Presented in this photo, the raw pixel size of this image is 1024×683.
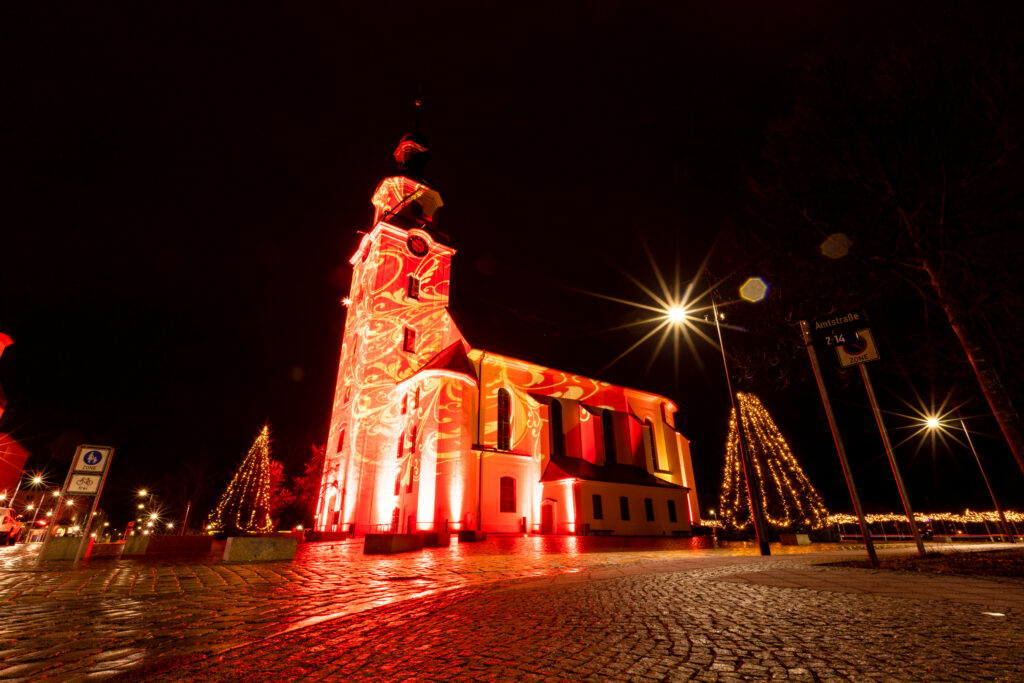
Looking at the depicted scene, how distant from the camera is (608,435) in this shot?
102 ft

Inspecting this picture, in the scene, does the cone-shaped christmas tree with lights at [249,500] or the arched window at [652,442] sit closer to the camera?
the cone-shaped christmas tree with lights at [249,500]

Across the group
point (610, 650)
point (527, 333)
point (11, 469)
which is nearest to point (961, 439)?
point (527, 333)

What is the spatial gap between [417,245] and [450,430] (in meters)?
14.1

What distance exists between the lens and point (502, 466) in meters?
24.8

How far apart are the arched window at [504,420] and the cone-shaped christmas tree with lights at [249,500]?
12839mm

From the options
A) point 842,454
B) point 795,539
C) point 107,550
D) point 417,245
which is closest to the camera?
point 842,454

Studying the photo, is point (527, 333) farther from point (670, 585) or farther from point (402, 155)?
point (670, 585)

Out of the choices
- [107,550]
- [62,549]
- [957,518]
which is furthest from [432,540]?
[957,518]

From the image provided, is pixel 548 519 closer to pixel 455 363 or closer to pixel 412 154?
pixel 455 363

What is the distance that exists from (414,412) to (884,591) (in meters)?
22.3

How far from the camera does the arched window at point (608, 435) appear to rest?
30422mm

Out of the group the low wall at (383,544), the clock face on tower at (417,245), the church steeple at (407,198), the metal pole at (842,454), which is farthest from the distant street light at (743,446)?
the church steeple at (407,198)

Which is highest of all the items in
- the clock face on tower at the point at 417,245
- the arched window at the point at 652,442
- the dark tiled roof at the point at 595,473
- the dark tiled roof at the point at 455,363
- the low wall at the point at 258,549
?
the clock face on tower at the point at 417,245

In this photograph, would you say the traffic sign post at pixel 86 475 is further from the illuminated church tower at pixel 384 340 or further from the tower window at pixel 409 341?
the tower window at pixel 409 341
